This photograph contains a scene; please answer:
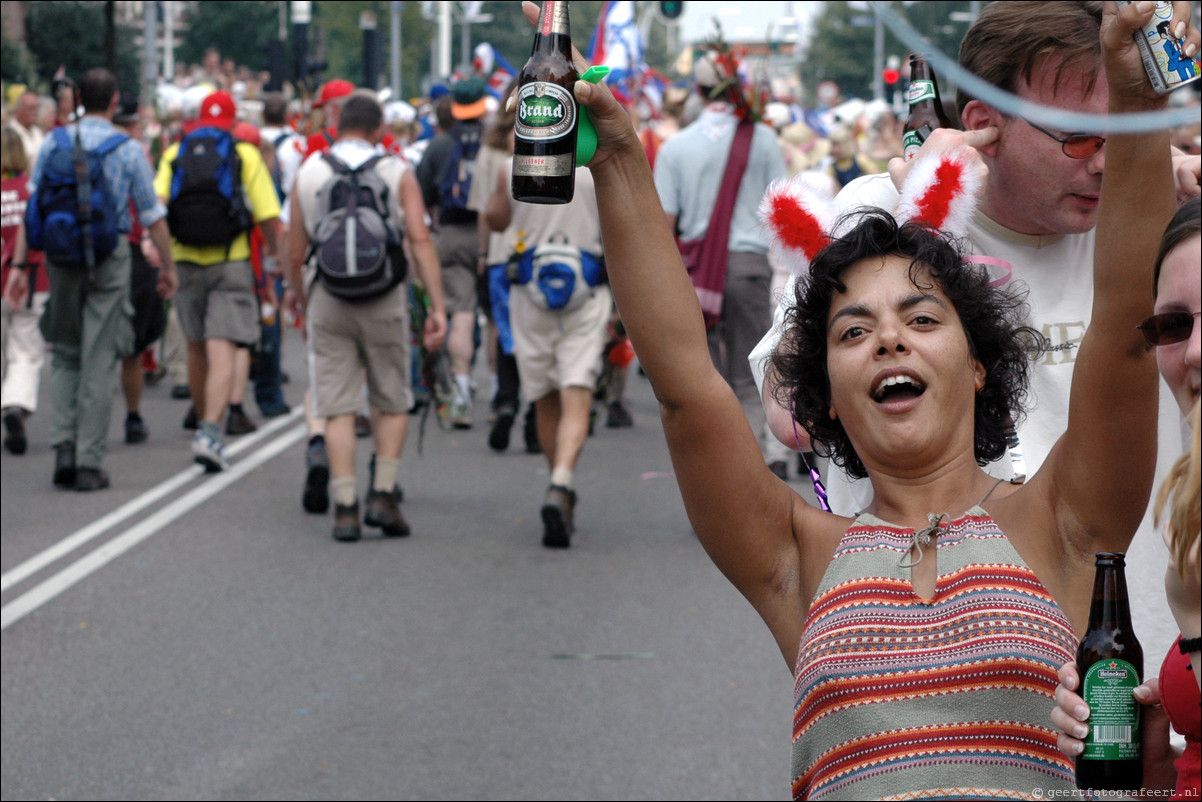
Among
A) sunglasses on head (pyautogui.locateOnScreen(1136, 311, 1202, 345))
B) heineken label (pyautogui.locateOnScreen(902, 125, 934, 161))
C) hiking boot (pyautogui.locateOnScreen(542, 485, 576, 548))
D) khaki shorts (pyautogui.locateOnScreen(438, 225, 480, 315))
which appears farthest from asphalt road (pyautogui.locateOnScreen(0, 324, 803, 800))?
sunglasses on head (pyautogui.locateOnScreen(1136, 311, 1202, 345))

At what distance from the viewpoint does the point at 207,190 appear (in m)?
10.4

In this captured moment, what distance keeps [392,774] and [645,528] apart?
374 cm

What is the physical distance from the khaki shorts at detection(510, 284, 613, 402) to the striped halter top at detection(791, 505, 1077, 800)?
6.27m

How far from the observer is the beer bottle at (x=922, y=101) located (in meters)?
3.41

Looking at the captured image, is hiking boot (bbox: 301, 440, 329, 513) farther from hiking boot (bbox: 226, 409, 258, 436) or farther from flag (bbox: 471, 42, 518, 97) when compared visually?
flag (bbox: 471, 42, 518, 97)

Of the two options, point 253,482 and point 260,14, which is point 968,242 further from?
point 260,14

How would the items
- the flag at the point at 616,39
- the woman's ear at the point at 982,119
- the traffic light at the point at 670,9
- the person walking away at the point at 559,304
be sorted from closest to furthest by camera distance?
the woman's ear at the point at 982,119 → the person walking away at the point at 559,304 → the traffic light at the point at 670,9 → the flag at the point at 616,39

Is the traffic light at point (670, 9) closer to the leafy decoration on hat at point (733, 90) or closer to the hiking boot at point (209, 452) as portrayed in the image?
the leafy decoration on hat at point (733, 90)

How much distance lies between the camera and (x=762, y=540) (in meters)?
2.47

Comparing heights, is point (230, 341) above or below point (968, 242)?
below

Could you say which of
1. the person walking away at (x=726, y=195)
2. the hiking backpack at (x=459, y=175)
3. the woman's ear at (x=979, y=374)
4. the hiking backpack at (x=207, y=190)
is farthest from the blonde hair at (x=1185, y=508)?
the hiking backpack at (x=459, y=175)

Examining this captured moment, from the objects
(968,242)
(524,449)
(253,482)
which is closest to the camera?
(968,242)

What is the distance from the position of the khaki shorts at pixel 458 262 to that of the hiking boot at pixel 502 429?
1.23 meters

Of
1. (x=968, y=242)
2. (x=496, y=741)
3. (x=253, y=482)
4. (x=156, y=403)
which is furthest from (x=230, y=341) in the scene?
(x=968, y=242)
